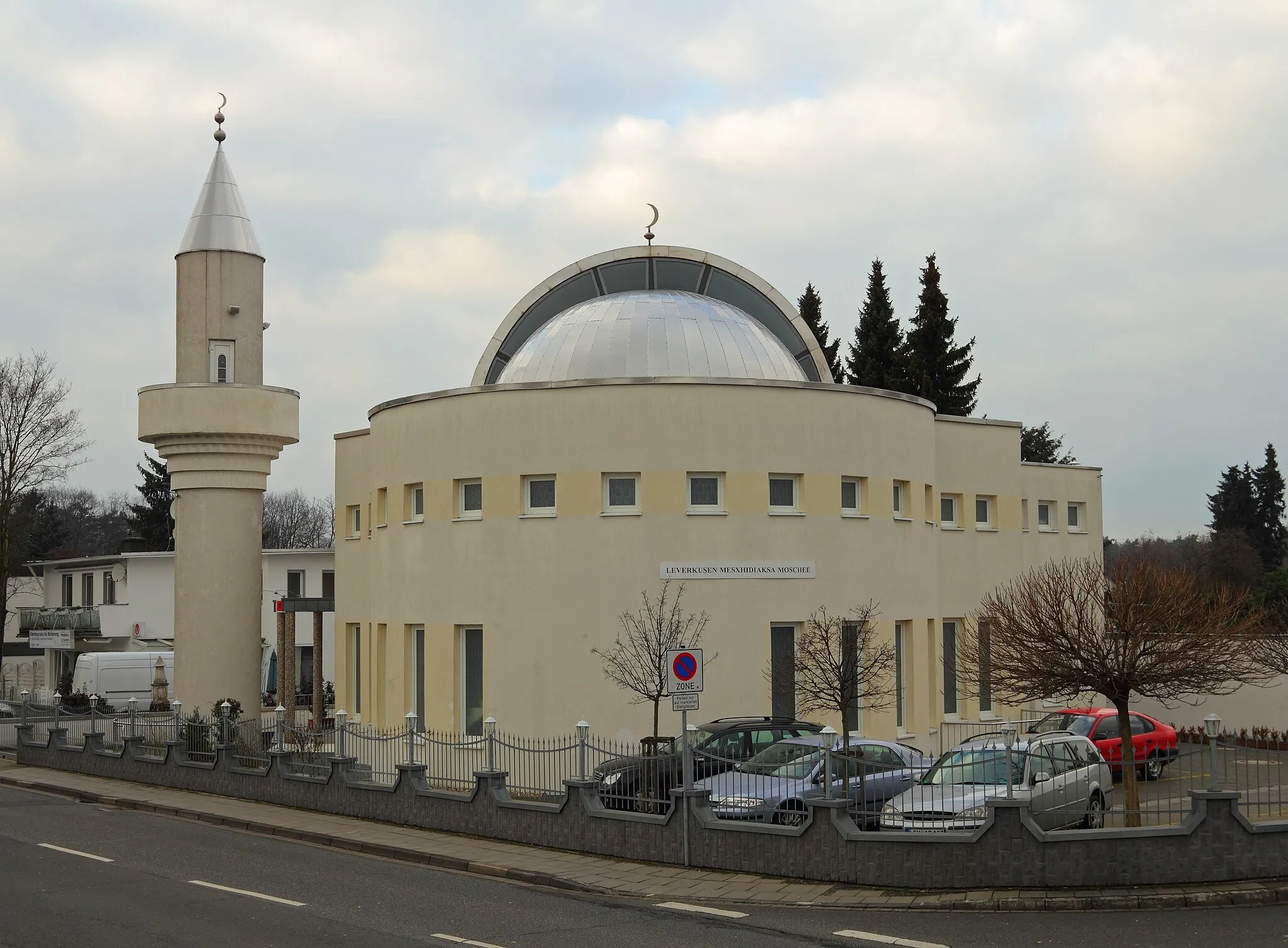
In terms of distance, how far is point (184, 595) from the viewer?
32.6 m

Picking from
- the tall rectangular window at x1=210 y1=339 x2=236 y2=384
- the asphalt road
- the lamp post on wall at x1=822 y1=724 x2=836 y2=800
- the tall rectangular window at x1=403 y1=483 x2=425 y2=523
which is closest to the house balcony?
the tall rectangular window at x1=210 y1=339 x2=236 y2=384

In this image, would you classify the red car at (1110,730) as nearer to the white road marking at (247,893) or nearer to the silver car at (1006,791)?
the silver car at (1006,791)

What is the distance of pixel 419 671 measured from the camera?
2708cm

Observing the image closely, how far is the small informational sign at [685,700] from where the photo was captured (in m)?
17.0

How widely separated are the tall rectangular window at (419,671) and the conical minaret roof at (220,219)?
12.5m

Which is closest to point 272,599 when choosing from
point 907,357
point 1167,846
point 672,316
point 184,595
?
point 184,595

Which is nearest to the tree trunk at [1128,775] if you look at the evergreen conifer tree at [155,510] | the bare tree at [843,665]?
the bare tree at [843,665]

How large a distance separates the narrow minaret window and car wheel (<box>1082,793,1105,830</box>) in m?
24.8

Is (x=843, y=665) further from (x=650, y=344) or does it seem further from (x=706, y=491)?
(x=650, y=344)

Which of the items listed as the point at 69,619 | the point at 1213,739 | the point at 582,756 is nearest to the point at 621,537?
the point at 582,756

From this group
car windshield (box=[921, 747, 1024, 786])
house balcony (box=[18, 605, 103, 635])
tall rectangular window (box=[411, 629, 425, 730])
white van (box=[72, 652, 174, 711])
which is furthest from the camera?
house balcony (box=[18, 605, 103, 635])

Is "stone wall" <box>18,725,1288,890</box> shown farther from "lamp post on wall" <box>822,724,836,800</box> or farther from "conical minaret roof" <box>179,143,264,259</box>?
"conical minaret roof" <box>179,143,264,259</box>

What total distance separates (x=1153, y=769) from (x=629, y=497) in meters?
11.2

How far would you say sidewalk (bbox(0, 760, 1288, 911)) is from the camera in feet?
46.3
